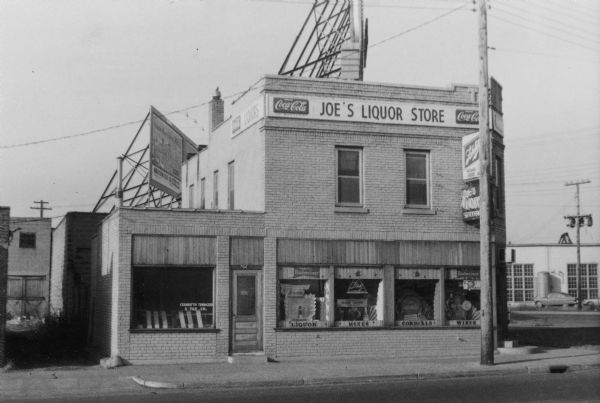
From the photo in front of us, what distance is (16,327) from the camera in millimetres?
36688

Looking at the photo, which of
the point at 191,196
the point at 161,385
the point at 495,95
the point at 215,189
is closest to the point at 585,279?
the point at 191,196

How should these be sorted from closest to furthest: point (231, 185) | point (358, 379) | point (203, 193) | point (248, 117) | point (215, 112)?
1. point (358, 379)
2. point (248, 117)
3. point (231, 185)
4. point (203, 193)
5. point (215, 112)

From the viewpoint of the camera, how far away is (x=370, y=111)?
21.9 meters

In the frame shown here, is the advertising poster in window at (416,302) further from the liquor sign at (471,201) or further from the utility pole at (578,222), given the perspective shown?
the utility pole at (578,222)

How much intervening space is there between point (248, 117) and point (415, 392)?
411 inches

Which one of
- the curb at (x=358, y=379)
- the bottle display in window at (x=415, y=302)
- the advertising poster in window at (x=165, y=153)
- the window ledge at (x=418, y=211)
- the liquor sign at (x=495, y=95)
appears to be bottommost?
the curb at (x=358, y=379)

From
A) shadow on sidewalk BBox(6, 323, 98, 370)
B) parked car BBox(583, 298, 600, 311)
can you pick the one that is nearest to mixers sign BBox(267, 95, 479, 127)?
shadow on sidewalk BBox(6, 323, 98, 370)

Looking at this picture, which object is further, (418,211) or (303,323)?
(418,211)

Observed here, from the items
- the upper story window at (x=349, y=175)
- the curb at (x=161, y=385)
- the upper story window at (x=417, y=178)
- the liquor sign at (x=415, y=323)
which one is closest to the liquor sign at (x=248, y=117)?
the upper story window at (x=349, y=175)

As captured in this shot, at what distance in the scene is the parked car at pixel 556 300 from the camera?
64.3 metres

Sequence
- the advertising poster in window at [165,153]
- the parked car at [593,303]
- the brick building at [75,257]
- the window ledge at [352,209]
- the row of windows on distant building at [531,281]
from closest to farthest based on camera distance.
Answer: the window ledge at [352,209] → the advertising poster in window at [165,153] → the brick building at [75,257] → the parked car at [593,303] → the row of windows on distant building at [531,281]

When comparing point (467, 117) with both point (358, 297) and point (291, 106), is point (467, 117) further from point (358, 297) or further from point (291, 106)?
point (358, 297)

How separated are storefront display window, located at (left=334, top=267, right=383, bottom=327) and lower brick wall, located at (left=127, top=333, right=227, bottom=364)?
140 inches

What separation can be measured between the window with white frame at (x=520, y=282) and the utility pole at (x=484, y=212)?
166ft
